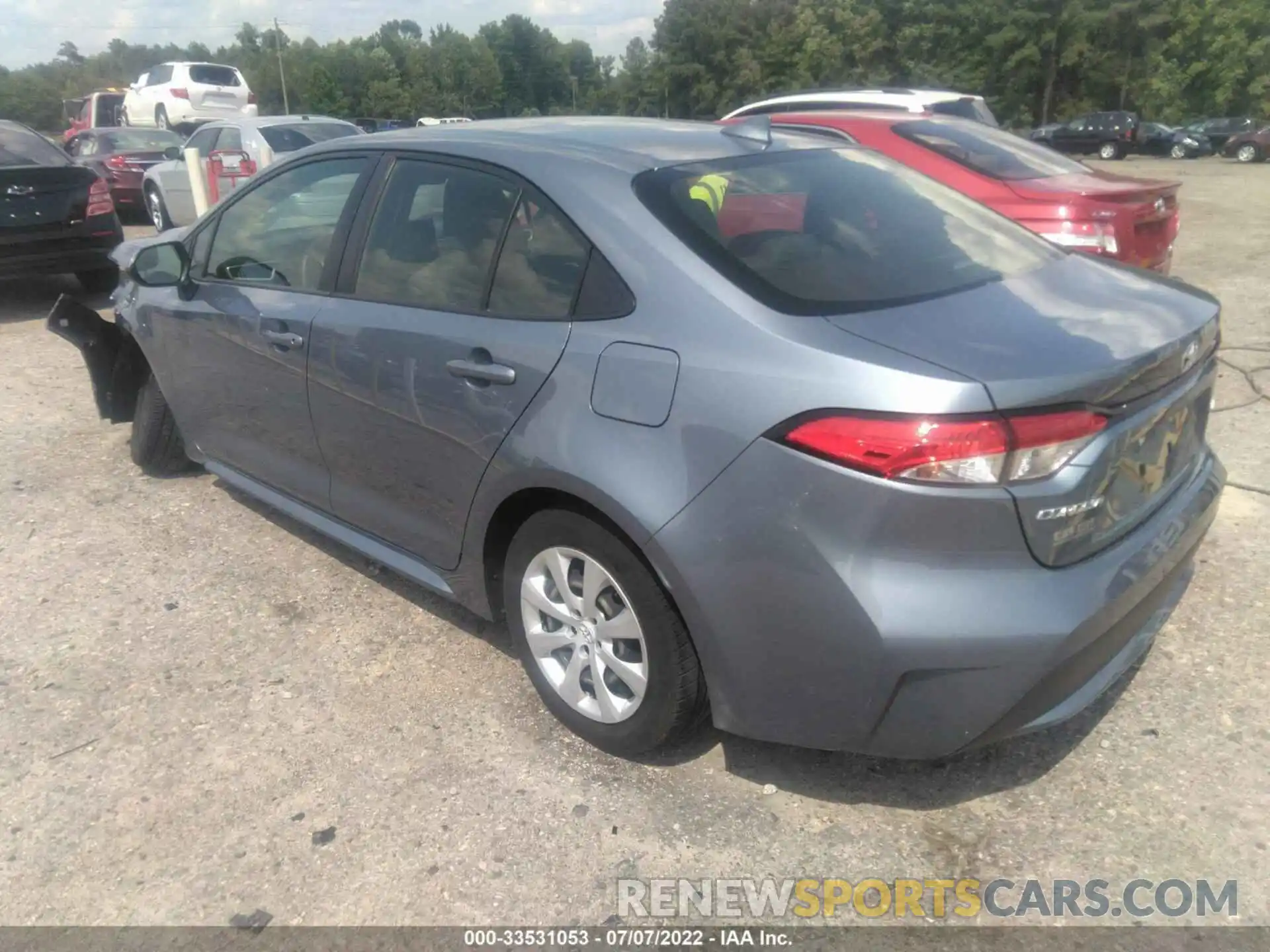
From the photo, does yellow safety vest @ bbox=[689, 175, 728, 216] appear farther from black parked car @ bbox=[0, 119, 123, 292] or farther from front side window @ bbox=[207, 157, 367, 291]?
black parked car @ bbox=[0, 119, 123, 292]

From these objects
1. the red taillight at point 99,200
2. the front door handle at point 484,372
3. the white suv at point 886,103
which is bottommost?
the red taillight at point 99,200

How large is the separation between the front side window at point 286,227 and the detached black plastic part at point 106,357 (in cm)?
108

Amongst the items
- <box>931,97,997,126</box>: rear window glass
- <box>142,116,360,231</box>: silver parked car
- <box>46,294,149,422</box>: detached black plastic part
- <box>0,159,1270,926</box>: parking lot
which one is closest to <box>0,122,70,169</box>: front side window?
<box>142,116,360,231</box>: silver parked car

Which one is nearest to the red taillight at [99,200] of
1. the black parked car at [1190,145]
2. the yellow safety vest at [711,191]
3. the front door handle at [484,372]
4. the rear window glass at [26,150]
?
the rear window glass at [26,150]

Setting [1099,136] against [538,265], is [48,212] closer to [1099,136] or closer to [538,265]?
[538,265]

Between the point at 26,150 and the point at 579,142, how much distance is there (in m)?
8.01

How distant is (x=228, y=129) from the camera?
12703 mm

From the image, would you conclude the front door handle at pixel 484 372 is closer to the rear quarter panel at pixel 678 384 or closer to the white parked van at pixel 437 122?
the rear quarter panel at pixel 678 384

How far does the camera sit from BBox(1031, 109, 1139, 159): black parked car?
1425 inches

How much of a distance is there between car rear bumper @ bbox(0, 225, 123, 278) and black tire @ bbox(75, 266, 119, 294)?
42cm

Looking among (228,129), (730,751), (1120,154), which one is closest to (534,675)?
(730,751)

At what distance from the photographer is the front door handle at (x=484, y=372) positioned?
2.78m

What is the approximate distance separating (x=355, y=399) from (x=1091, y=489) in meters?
2.21

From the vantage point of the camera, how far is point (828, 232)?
2758 mm
